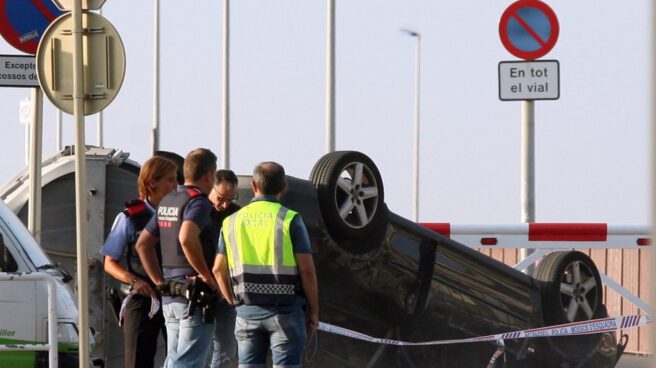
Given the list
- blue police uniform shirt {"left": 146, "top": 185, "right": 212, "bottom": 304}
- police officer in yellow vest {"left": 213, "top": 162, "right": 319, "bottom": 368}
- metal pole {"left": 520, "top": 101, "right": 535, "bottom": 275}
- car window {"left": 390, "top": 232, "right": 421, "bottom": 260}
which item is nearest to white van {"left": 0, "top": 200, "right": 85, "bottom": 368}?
blue police uniform shirt {"left": 146, "top": 185, "right": 212, "bottom": 304}

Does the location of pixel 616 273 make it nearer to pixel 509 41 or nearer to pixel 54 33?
pixel 509 41

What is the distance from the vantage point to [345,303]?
397 inches

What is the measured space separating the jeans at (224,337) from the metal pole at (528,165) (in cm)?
445

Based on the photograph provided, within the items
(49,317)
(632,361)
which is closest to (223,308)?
(49,317)

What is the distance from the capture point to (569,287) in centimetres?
1160

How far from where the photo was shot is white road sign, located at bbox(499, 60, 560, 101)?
12.6 meters

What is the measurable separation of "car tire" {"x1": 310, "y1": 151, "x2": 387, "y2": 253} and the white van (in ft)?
6.34

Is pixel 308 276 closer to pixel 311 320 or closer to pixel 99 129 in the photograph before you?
pixel 311 320

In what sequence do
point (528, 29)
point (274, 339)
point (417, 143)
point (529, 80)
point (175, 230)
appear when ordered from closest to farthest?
1. point (274, 339)
2. point (175, 230)
3. point (529, 80)
4. point (528, 29)
5. point (417, 143)

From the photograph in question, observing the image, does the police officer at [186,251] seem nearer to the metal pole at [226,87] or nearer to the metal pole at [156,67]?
the metal pole at [226,87]

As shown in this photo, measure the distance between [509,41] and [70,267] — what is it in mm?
4279

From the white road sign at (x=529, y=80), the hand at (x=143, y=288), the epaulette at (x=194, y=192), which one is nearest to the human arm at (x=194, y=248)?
the epaulette at (x=194, y=192)

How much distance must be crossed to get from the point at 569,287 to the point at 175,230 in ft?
12.7

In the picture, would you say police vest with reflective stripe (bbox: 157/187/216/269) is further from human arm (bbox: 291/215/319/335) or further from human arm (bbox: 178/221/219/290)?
human arm (bbox: 291/215/319/335)
